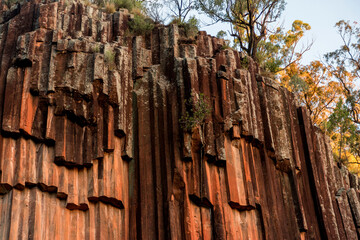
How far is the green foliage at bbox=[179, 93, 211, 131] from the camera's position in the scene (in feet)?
49.9

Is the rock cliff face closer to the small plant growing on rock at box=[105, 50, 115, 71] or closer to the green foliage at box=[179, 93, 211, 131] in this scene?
the small plant growing on rock at box=[105, 50, 115, 71]

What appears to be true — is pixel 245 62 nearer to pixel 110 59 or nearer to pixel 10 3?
pixel 110 59

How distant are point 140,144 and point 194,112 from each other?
1797mm

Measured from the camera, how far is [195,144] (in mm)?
15211

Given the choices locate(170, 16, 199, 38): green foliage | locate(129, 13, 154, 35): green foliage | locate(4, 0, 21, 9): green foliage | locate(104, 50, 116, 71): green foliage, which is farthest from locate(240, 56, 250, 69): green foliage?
locate(4, 0, 21, 9): green foliage

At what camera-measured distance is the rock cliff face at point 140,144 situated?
14.0 metres

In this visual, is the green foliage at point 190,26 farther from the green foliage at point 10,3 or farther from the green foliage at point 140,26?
the green foliage at point 10,3

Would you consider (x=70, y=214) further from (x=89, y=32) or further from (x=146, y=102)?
(x=89, y=32)

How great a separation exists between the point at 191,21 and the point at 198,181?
6.39 metres

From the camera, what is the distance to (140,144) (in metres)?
15.4

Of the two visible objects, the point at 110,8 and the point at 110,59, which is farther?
the point at 110,8

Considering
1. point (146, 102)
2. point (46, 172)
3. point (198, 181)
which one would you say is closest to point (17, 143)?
point (46, 172)

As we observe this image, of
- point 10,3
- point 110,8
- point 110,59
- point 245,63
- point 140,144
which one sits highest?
point 10,3

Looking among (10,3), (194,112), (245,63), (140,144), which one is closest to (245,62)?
(245,63)
